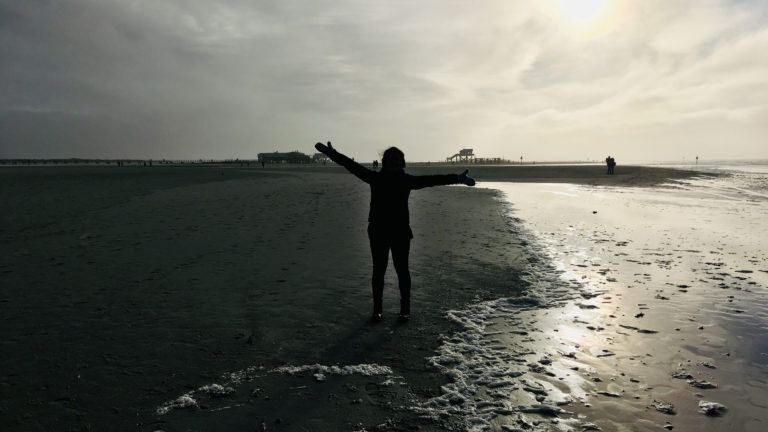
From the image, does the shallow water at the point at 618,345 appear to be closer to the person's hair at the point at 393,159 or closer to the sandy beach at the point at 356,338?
the sandy beach at the point at 356,338

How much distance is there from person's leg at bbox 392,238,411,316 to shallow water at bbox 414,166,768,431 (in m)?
0.90

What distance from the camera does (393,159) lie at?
5.90 m

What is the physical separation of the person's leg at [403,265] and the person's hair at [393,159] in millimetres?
1049

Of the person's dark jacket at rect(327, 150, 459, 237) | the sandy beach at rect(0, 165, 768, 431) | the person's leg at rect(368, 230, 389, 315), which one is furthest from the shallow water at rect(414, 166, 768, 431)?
the person's dark jacket at rect(327, 150, 459, 237)

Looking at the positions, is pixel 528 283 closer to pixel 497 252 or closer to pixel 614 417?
pixel 497 252

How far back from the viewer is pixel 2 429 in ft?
11.2

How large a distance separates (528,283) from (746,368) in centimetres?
367

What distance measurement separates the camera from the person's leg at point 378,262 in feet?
19.7

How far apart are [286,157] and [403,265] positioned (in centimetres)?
14423

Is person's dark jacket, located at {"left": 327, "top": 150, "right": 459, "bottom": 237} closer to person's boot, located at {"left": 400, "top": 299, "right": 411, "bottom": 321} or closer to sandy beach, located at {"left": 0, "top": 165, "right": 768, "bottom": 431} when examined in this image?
person's boot, located at {"left": 400, "top": 299, "right": 411, "bottom": 321}

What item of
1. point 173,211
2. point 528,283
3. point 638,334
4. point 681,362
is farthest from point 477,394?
point 173,211

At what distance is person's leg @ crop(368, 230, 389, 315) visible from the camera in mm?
5992

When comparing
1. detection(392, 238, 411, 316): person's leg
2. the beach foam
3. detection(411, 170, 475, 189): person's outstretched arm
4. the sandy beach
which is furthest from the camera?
detection(392, 238, 411, 316): person's leg

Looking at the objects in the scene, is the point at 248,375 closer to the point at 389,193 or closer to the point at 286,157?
the point at 389,193
